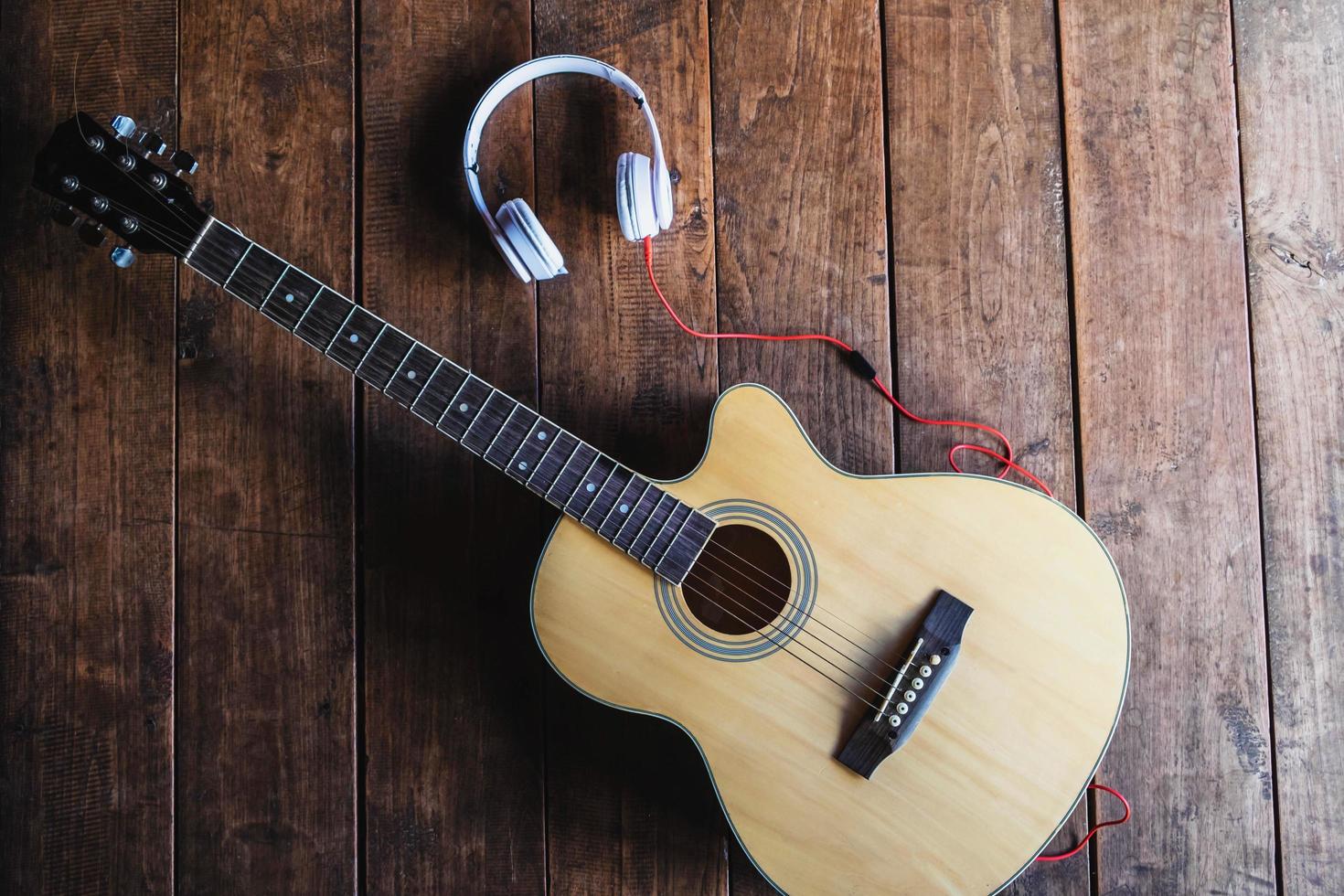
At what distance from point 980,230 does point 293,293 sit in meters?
0.93

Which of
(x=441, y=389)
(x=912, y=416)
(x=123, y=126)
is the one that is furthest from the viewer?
(x=912, y=416)

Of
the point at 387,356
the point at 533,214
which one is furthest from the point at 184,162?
the point at 533,214

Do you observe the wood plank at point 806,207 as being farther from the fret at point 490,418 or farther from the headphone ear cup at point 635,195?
the fret at point 490,418

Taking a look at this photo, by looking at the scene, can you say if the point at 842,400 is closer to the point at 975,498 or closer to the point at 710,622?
the point at 975,498

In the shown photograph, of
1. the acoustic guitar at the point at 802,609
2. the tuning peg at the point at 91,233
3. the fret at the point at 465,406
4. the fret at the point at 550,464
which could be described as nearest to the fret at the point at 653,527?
the acoustic guitar at the point at 802,609

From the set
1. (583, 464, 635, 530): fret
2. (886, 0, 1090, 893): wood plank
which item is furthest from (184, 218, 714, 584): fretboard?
(886, 0, 1090, 893): wood plank

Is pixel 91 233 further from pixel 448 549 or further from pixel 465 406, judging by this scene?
pixel 448 549

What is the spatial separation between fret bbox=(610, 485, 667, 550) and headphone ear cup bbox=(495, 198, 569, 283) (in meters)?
0.34

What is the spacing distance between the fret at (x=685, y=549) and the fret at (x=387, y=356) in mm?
402

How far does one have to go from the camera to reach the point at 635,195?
111cm

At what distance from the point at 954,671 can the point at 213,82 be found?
4.30 feet

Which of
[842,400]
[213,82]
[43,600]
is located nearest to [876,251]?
[842,400]

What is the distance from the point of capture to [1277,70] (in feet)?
4.00

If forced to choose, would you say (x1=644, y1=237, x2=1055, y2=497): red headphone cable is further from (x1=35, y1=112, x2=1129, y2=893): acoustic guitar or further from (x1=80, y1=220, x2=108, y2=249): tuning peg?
(x1=80, y1=220, x2=108, y2=249): tuning peg
